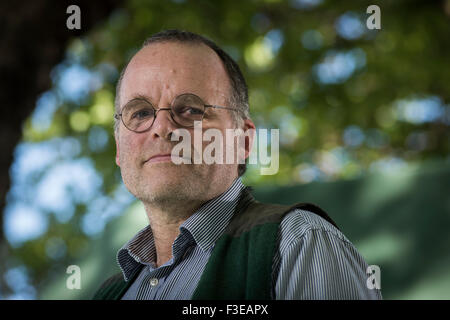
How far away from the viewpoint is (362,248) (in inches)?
77.8

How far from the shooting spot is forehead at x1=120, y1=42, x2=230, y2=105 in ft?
2.76

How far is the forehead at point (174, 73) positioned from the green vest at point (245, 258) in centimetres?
21

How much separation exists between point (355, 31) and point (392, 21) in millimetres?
471

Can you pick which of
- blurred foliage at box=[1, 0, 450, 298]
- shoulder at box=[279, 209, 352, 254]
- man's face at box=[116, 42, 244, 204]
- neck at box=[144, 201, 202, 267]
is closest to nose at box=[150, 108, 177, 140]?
man's face at box=[116, 42, 244, 204]

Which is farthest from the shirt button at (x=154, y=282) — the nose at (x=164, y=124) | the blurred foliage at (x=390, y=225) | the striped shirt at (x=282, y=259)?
the blurred foliage at (x=390, y=225)

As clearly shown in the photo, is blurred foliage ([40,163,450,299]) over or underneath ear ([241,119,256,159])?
underneath

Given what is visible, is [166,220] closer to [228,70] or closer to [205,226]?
[205,226]

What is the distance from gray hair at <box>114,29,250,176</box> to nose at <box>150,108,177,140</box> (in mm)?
124

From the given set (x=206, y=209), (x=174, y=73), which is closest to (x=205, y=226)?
(x=206, y=209)

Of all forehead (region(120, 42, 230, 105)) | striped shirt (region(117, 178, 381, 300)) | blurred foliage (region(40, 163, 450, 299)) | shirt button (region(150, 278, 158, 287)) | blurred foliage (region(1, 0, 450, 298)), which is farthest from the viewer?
blurred foliage (region(1, 0, 450, 298))

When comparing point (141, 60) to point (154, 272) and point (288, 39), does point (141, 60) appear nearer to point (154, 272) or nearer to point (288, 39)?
point (154, 272)

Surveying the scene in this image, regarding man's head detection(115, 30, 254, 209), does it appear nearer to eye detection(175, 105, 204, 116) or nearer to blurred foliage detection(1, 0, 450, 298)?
eye detection(175, 105, 204, 116)

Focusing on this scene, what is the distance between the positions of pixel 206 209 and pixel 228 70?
235 millimetres

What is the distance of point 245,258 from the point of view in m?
0.81
